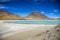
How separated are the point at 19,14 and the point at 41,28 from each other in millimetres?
495

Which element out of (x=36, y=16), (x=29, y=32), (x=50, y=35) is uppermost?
(x=36, y=16)

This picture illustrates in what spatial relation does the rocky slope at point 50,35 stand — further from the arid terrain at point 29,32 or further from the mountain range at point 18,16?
the mountain range at point 18,16

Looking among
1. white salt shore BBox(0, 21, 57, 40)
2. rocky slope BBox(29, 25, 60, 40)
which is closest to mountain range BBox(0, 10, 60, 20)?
white salt shore BBox(0, 21, 57, 40)

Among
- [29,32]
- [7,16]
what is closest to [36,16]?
[29,32]

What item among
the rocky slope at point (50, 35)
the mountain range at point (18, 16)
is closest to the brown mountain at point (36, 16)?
the mountain range at point (18, 16)

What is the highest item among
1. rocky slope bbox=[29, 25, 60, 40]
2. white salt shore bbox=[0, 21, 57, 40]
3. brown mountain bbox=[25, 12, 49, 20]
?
brown mountain bbox=[25, 12, 49, 20]

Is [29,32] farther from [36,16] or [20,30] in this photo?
[36,16]

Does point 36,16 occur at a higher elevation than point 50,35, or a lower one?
higher

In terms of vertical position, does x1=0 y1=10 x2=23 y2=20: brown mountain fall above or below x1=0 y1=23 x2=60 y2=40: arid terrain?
above

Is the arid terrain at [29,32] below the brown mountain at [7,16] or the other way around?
below

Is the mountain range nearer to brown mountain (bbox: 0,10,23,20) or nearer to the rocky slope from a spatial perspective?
brown mountain (bbox: 0,10,23,20)

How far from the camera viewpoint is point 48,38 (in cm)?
188

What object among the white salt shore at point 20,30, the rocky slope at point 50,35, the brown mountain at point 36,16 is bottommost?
the rocky slope at point 50,35

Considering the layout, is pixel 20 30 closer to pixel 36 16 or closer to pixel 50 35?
pixel 36 16
